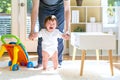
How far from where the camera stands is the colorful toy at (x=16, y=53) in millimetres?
2944

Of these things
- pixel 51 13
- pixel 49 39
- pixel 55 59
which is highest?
pixel 51 13

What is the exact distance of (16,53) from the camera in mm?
2959

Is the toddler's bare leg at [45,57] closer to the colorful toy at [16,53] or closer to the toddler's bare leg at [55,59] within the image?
the toddler's bare leg at [55,59]

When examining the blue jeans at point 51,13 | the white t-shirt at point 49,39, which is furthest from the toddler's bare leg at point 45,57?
the blue jeans at point 51,13

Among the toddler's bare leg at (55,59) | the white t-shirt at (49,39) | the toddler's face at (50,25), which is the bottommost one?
the toddler's bare leg at (55,59)

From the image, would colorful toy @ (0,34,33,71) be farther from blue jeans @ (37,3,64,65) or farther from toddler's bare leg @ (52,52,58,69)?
toddler's bare leg @ (52,52,58,69)

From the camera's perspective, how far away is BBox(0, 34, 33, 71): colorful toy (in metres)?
2.94

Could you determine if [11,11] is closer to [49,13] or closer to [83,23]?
[83,23]

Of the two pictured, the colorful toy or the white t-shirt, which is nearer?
the white t-shirt

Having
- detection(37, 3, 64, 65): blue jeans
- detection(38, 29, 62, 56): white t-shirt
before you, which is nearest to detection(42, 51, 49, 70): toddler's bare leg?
detection(38, 29, 62, 56): white t-shirt

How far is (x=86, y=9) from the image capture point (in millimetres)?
4594

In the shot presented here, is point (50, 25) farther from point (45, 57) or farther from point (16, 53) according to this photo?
point (16, 53)

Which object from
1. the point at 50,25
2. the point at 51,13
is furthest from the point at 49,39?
the point at 51,13

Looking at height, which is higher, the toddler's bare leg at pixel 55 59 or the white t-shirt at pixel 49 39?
the white t-shirt at pixel 49 39
